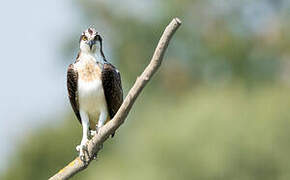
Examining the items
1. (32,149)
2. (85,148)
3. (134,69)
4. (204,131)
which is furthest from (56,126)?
(85,148)

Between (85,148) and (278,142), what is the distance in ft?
40.7

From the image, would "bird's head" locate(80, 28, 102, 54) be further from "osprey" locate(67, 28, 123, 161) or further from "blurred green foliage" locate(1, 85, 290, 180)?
"blurred green foliage" locate(1, 85, 290, 180)

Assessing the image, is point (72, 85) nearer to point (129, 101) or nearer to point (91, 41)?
point (91, 41)

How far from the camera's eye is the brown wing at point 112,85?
9258 millimetres

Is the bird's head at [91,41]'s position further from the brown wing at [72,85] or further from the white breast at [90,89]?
the brown wing at [72,85]

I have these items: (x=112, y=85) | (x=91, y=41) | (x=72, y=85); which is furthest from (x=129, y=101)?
(x=72, y=85)

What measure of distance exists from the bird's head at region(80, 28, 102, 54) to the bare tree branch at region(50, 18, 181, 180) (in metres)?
1.10

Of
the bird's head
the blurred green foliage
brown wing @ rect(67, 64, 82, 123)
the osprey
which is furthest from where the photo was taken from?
the blurred green foliage

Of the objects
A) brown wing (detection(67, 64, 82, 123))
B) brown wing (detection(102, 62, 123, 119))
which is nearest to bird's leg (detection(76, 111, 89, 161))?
brown wing (detection(67, 64, 82, 123))

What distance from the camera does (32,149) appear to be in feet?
96.1

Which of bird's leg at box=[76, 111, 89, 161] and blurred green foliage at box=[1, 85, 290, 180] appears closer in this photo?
bird's leg at box=[76, 111, 89, 161]

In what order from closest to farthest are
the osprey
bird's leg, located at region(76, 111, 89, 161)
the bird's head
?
1. bird's leg, located at region(76, 111, 89, 161)
2. the bird's head
3. the osprey

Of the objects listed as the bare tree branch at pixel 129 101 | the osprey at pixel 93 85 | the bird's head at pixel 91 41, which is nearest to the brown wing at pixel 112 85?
the osprey at pixel 93 85

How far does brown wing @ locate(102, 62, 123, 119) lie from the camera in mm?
9258
